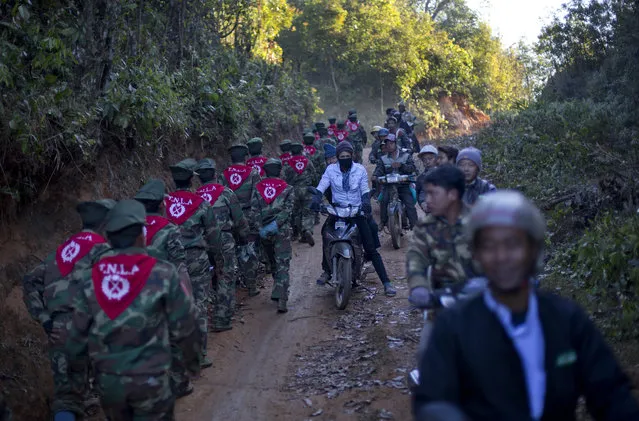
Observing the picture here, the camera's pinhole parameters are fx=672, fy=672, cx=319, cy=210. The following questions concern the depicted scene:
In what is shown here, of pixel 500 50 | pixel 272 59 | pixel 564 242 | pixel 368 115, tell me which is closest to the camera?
pixel 564 242

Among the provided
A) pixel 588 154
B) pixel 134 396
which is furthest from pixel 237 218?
pixel 588 154

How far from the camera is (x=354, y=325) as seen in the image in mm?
9398

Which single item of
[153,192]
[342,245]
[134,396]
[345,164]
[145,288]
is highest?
[345,164]

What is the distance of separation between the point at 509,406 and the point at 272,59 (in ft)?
80.6

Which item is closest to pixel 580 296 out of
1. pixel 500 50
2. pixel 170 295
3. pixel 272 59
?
pixel 170 295

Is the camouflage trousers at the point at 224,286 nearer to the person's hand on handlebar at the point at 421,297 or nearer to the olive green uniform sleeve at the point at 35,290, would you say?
the olive green uniform sleeve at the point at 35,290

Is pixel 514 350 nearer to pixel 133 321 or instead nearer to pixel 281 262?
pixel 133 321

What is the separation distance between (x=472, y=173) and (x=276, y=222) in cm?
420

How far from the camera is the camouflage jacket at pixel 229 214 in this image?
9.41 meters

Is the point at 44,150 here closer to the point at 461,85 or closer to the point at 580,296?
the point at 580,296

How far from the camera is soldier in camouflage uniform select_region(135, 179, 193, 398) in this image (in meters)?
6.87

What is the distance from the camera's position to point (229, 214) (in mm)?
9508

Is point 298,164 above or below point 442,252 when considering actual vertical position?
above

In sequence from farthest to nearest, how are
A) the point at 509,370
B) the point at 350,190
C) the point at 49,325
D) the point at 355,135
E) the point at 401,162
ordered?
the point at 355,135 < the point at 401,162 < the point at 350,190 < the point at 49,325 < the point at 509,370
